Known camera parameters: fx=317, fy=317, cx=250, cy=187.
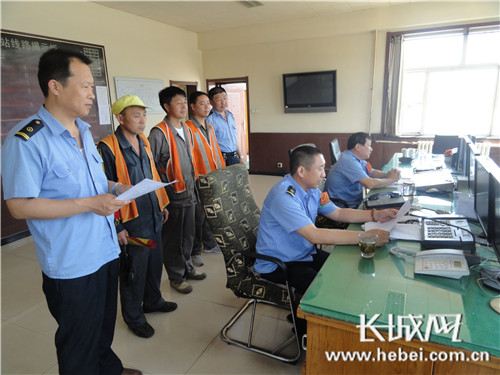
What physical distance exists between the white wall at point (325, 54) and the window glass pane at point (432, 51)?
26 centimetres

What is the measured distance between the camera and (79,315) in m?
1.30

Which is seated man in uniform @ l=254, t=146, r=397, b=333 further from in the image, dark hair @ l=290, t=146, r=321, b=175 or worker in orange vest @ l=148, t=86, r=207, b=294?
worker in orange vest @ l=148, t=86, r=207, b=294

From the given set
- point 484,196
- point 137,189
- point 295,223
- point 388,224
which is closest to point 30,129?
point 137,189

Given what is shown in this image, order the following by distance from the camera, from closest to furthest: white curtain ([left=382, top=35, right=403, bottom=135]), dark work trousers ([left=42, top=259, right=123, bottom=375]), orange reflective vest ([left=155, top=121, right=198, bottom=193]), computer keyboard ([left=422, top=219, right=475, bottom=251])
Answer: dark work trousers ([left=42, top=259, right=123, bottom=375]), computer keyboard ([left=422, top=219, right=475, bottom=251]), orange reflective vest ([left=155, top=121, right=198, bottom=193]), white curtain ([left=382, top=35, right=403, bottom=135])

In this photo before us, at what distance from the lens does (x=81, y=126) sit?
53.4 inches

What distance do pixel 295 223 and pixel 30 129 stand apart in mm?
1186

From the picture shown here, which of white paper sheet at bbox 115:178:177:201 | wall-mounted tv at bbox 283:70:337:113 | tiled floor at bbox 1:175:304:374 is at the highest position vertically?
wall-mounted tv at bbox 283:70:337:113

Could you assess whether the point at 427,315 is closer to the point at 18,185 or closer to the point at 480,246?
the point at 480,246

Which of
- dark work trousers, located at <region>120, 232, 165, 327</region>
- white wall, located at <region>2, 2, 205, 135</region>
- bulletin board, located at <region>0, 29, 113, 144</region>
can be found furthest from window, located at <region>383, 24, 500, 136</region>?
bulletin board, located at <region>0, 29, 113, 144</region>

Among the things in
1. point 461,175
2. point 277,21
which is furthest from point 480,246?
point 277,21

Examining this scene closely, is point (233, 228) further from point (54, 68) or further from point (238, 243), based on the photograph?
point (54, 68)

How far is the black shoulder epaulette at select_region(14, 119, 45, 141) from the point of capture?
44.1 inches

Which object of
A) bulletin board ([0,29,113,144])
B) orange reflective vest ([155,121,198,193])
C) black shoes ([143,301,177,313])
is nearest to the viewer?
black shoes ([143,301,177,313])

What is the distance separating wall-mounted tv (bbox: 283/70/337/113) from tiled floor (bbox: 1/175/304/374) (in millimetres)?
4319
